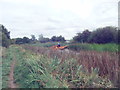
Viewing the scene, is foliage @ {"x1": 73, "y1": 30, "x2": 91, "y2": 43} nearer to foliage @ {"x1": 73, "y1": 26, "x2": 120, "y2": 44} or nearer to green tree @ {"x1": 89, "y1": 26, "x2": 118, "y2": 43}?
foliage @ {"x1": 73, "y1": 26, "x2": 120, "y2": 44}

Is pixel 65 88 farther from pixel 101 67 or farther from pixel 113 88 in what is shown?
pixel 101 67

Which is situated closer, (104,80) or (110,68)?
(104,80)

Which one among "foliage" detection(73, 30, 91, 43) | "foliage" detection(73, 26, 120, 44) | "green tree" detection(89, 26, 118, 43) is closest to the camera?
"foliage" detection(73, 26, 120, 44)

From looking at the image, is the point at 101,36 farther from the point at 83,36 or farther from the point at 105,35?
the point at 83,36

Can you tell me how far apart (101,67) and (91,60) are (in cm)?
50

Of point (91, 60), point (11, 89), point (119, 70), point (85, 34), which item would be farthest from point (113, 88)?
point (85, 34)

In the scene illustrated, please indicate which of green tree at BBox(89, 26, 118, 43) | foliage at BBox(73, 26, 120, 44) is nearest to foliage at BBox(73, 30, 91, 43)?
foliage at BBox(73, 26, 120, 44)

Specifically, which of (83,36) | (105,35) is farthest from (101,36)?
(83,36)

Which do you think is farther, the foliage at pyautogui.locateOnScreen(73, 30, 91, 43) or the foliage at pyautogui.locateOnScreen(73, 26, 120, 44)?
the foliage at pyautogui.locateOnScreen(73, 30, 91, 43)

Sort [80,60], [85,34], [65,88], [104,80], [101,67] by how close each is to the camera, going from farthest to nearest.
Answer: [85,34] → [80,60] → [101,67] → [104,80] → [65,88]

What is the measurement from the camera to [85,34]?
507 inches

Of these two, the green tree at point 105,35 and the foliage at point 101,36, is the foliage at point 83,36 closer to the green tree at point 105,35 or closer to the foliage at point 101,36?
the foliage at point 101,36

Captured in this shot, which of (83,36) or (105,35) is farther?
(83,36)

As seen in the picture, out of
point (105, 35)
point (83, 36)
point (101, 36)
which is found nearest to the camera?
point (105, 35)
